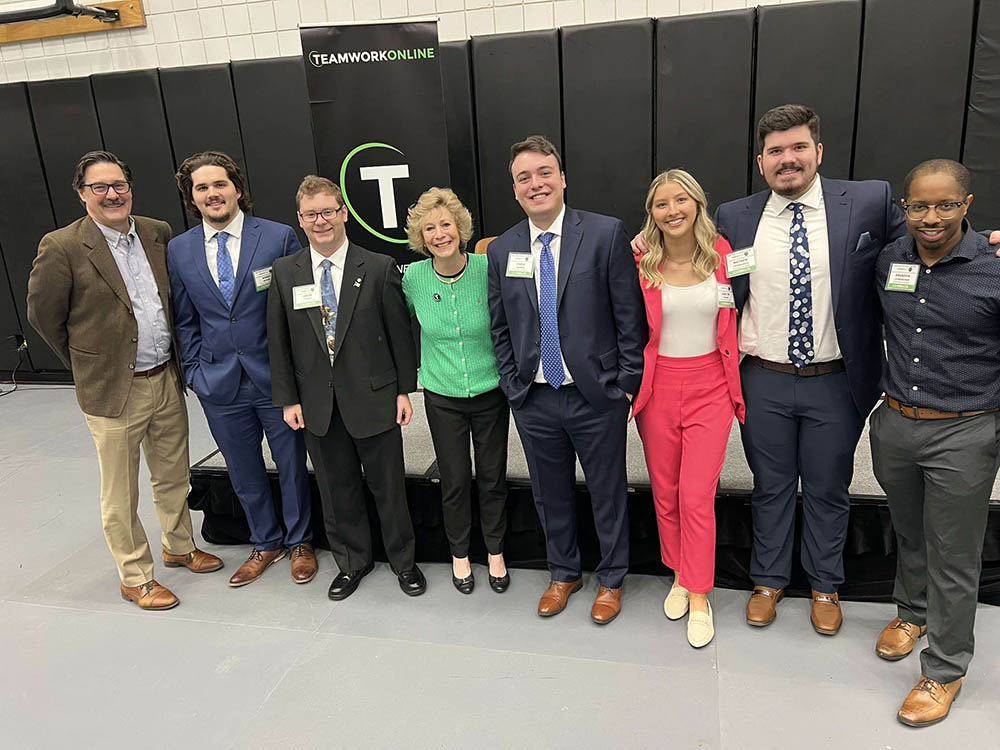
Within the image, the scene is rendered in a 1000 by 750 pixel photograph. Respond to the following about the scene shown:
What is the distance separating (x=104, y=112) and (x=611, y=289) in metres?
5.45

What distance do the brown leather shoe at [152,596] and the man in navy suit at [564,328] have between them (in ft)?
5.82

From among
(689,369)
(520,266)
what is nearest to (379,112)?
(520,266)

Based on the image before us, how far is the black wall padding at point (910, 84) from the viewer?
14.3 ft

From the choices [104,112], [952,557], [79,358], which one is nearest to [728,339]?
[952,557]

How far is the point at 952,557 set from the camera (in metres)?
2.15

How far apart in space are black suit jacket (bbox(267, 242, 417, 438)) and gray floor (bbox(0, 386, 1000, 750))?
85 centimetres

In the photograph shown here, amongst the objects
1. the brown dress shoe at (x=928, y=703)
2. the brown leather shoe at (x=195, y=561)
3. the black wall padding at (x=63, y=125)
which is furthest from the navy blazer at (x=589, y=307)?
the black wall padding at (x=63, y=125)

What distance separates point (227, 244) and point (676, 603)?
2394 mm

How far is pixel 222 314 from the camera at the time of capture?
295cm

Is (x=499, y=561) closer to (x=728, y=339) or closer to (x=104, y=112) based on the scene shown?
(x=728, y=339)

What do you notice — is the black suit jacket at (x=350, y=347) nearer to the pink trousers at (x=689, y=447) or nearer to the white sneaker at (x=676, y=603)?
the pink trousers at (x=689, y=447)

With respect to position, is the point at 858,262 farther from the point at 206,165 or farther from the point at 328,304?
the point at 206,165

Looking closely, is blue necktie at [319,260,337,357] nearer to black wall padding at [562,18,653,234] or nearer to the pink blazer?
the pink blazer

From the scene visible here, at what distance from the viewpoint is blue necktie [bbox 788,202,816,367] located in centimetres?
236
